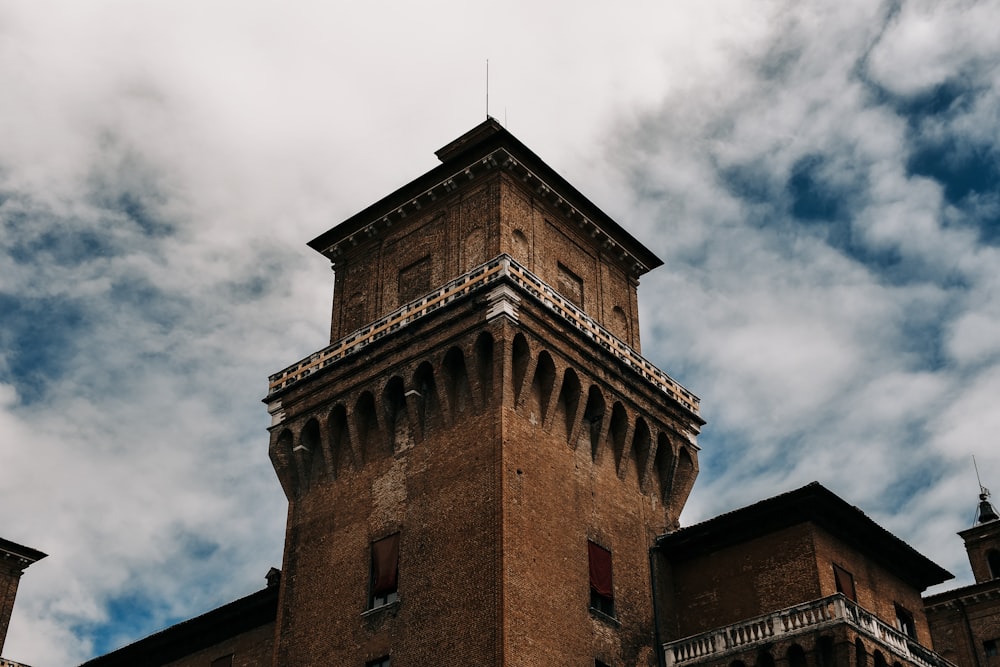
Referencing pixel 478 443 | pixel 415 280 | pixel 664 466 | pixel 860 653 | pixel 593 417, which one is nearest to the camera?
pixel 860 653

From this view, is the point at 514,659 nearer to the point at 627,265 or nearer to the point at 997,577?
the point at 627,265

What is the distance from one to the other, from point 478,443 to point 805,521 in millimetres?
11111

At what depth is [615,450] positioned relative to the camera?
42.0 meters

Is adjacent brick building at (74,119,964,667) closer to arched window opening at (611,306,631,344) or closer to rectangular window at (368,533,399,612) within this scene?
rectangular window at (368,533,399,612)

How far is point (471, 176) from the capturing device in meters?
44.7

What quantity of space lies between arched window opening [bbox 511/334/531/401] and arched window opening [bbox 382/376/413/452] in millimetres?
4347

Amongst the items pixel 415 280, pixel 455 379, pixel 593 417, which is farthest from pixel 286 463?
pixel 593 417

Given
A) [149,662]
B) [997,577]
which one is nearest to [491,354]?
[149,662]

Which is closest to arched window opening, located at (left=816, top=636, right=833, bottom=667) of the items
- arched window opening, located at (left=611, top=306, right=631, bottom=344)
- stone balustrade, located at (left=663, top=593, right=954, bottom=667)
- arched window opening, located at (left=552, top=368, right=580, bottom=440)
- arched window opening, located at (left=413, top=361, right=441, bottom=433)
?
stone balustrade, located at (left=663, top=593, right=954, bottom=667)

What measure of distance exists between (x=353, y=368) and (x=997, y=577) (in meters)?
34.4

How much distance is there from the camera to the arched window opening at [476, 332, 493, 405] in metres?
38.3

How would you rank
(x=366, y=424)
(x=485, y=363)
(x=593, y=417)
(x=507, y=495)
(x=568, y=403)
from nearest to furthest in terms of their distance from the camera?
(x=507, y=495) → (x=485, y=363) → (x=568, y=403) → (x=593, y=417) → (x=366, y=424)

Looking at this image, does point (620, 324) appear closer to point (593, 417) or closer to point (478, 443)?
point (593, 417)

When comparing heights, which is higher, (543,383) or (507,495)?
(543,383)
